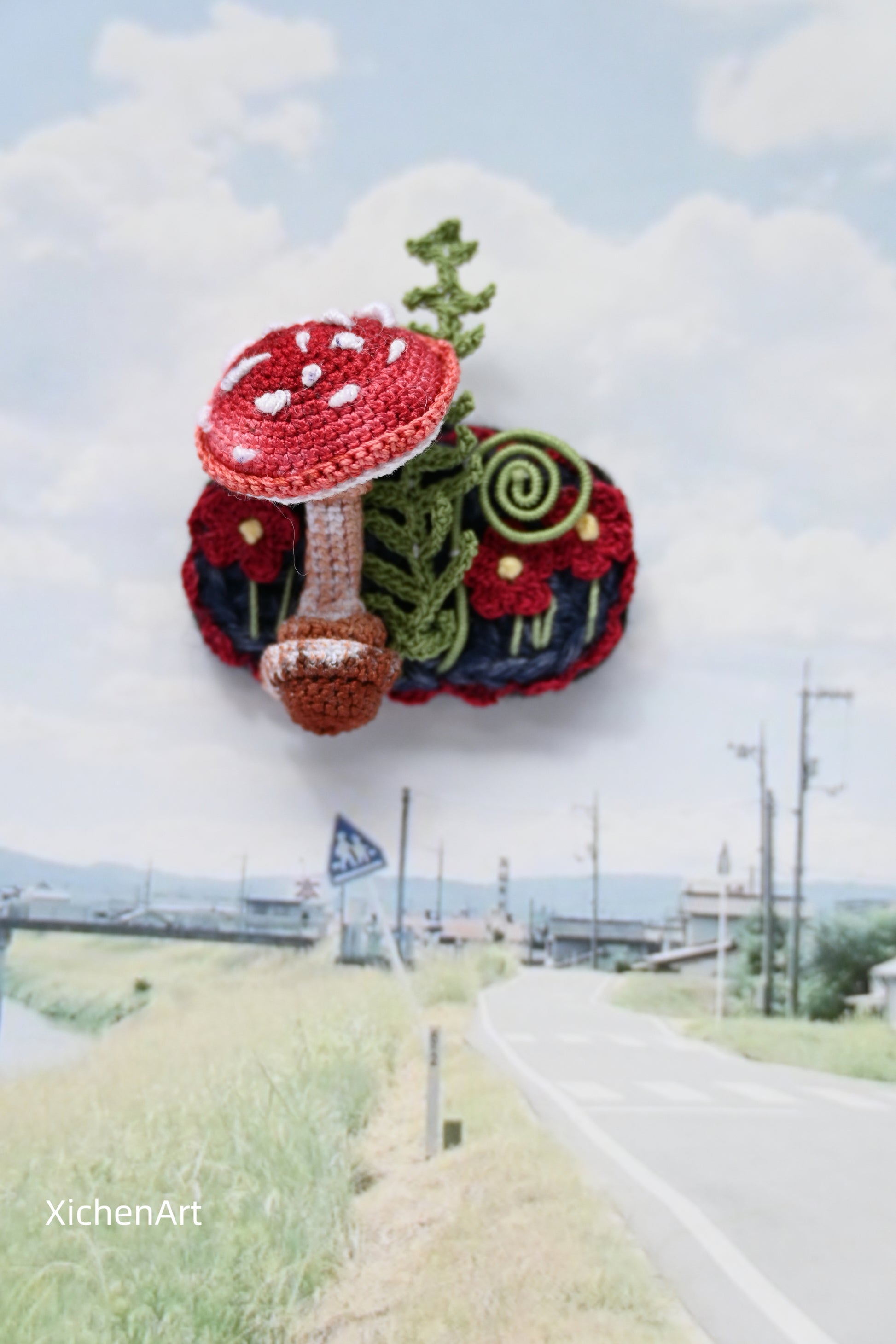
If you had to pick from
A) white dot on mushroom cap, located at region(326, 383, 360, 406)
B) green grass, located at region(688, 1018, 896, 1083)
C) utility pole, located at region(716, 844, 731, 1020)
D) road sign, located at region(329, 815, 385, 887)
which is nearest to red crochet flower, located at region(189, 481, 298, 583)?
white dot on mushroom cap, located at region(326, 383, 360, 406)

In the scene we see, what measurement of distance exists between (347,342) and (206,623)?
1.27 feet

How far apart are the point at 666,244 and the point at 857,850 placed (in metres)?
0.77

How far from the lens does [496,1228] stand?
99 centimetres

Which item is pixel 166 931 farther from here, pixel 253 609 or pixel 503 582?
pixel 503 582

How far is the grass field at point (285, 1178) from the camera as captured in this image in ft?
2.98

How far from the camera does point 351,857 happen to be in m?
1.27

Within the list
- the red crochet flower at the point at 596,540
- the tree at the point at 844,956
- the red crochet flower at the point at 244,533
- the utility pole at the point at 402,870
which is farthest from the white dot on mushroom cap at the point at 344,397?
the tree at the point at 844,956

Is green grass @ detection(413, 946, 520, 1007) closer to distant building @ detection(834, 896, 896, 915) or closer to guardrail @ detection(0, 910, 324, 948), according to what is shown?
guardrail @ detection(0, 910, 324, 948)

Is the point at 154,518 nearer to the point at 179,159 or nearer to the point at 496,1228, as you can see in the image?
the point at 179,159

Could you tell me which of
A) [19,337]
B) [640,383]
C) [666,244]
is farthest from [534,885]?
[19,337]

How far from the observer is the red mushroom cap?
3.23 feet

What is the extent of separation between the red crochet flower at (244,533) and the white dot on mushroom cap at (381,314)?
0.74ft

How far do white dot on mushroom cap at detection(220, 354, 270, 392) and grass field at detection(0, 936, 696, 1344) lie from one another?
2.05ft

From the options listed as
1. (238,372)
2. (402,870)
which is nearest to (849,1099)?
(402,870)
